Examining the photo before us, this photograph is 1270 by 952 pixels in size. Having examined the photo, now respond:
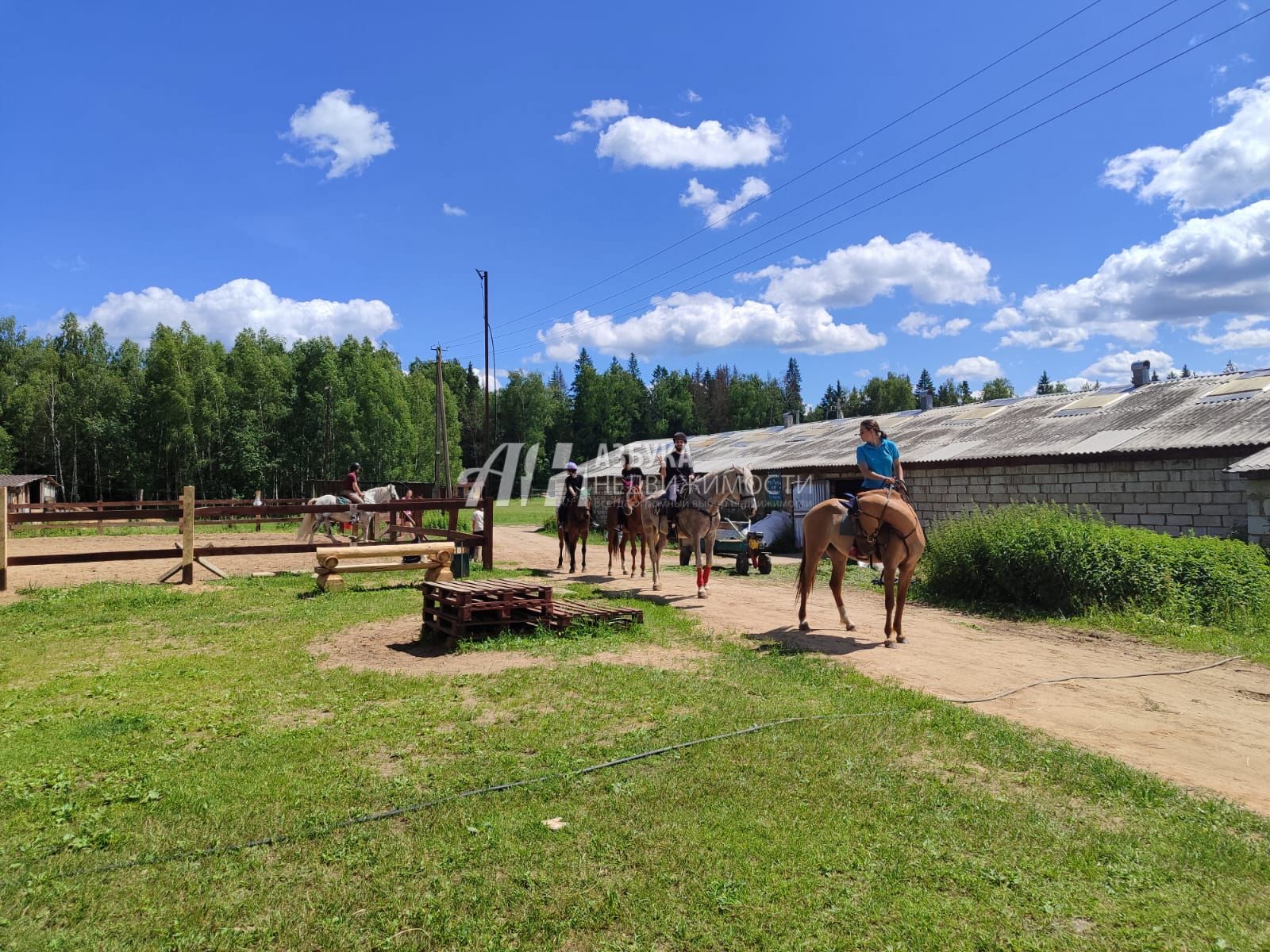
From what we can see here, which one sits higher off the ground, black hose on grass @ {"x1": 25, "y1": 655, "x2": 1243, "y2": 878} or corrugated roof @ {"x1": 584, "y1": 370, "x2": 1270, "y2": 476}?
corrugated roof @ {"x1": 584, "y1": 370, "x2": 1270, "y2": 476}

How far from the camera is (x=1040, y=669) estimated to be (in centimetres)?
755

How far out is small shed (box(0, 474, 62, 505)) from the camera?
136 ft

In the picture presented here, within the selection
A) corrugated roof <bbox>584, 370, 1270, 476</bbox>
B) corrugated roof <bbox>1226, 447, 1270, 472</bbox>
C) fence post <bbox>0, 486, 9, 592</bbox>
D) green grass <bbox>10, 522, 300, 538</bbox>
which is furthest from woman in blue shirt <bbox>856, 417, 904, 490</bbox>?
green grass <bbox>10, 522, 300, 538</bbox>

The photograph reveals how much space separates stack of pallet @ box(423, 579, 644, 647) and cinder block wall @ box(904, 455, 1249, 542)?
12045mm

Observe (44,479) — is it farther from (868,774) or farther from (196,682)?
(868,774)

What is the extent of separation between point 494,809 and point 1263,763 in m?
5.12

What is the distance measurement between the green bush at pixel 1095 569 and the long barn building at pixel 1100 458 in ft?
9.13

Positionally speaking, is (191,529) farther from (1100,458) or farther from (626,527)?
(1100,458)

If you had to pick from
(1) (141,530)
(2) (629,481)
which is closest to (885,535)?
(2) (629,481)

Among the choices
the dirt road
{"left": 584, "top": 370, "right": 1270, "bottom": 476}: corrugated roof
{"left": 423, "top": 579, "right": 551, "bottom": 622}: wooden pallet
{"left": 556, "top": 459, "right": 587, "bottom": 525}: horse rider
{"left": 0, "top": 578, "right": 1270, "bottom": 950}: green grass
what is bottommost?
the dirt road

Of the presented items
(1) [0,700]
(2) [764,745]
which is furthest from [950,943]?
(1) [0,700]

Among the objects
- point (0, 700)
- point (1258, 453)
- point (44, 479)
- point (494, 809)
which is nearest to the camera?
point (494, 809)

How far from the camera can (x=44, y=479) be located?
45.9 metres

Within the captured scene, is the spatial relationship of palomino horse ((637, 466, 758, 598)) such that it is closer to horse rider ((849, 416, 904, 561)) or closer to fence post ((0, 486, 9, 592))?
horse rider ((849, 416, 904, 561))
